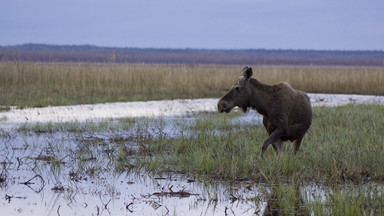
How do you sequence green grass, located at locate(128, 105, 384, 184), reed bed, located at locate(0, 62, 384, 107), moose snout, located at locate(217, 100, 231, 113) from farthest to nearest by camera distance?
reed bed, located at locate(0, 62, 384, 107), moose snout, located at locate(217, 100, 231, 113), green grass, located at locate(128, 105, 384, 184)

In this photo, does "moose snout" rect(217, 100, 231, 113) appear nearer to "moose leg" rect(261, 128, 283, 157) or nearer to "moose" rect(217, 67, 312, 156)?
"moose" rect(217, 67, 312, 156)

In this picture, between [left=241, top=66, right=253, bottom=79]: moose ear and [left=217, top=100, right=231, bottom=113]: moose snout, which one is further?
[left=241, top=66, right=253, bottom=79]: moose ear

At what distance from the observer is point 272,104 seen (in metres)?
8.58

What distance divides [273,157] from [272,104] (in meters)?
0.77

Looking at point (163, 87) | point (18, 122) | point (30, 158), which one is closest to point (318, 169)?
point (30, 158)

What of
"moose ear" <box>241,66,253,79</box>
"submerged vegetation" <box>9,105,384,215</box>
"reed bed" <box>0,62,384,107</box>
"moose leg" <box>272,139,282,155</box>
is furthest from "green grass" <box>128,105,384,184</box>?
"reed bed" <box>0,62,384,107</box>

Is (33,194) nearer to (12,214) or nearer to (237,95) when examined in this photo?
(12,214)

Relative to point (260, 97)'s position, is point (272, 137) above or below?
below

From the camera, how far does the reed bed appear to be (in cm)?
2102

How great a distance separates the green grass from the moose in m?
0.34

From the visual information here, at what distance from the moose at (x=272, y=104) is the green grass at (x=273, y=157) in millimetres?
336

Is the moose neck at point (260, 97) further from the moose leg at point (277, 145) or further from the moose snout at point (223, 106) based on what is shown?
the moose leg at point (277, 145)

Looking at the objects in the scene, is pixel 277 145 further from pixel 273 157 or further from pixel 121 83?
pixel 121 83

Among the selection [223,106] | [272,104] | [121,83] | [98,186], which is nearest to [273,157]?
[272,104]
